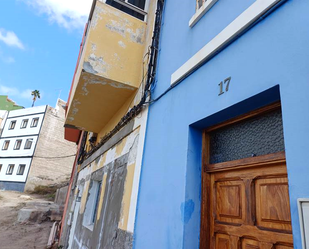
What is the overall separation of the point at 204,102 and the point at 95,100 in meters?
Result: 3.34

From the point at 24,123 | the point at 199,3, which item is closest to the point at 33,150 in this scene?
the point at 24,123

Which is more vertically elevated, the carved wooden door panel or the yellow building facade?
the yellow building facade

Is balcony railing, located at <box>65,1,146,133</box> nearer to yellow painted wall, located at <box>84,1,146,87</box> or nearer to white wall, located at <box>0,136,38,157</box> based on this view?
yellow painted wall, located at <box>84,1,146,87</box>

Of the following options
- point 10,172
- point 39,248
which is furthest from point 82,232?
point 10,172

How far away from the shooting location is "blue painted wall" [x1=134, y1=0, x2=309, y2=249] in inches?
62.1

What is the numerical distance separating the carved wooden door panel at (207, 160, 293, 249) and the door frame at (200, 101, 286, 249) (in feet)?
0.08

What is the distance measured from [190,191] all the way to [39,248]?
9386 millimetres

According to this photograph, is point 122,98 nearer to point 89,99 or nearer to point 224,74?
point 89,99

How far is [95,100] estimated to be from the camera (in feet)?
17.2

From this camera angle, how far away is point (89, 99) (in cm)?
520

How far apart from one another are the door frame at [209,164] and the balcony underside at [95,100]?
2424 millimetres

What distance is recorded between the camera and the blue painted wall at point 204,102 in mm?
1576

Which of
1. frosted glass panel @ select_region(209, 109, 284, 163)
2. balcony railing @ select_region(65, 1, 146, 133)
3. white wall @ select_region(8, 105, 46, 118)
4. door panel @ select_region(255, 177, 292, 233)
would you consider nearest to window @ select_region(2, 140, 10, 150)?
white wall @ select_region(8, 105, 46, 118)

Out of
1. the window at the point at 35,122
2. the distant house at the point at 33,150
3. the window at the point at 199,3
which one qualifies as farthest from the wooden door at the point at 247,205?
the window at the point at 35,122
